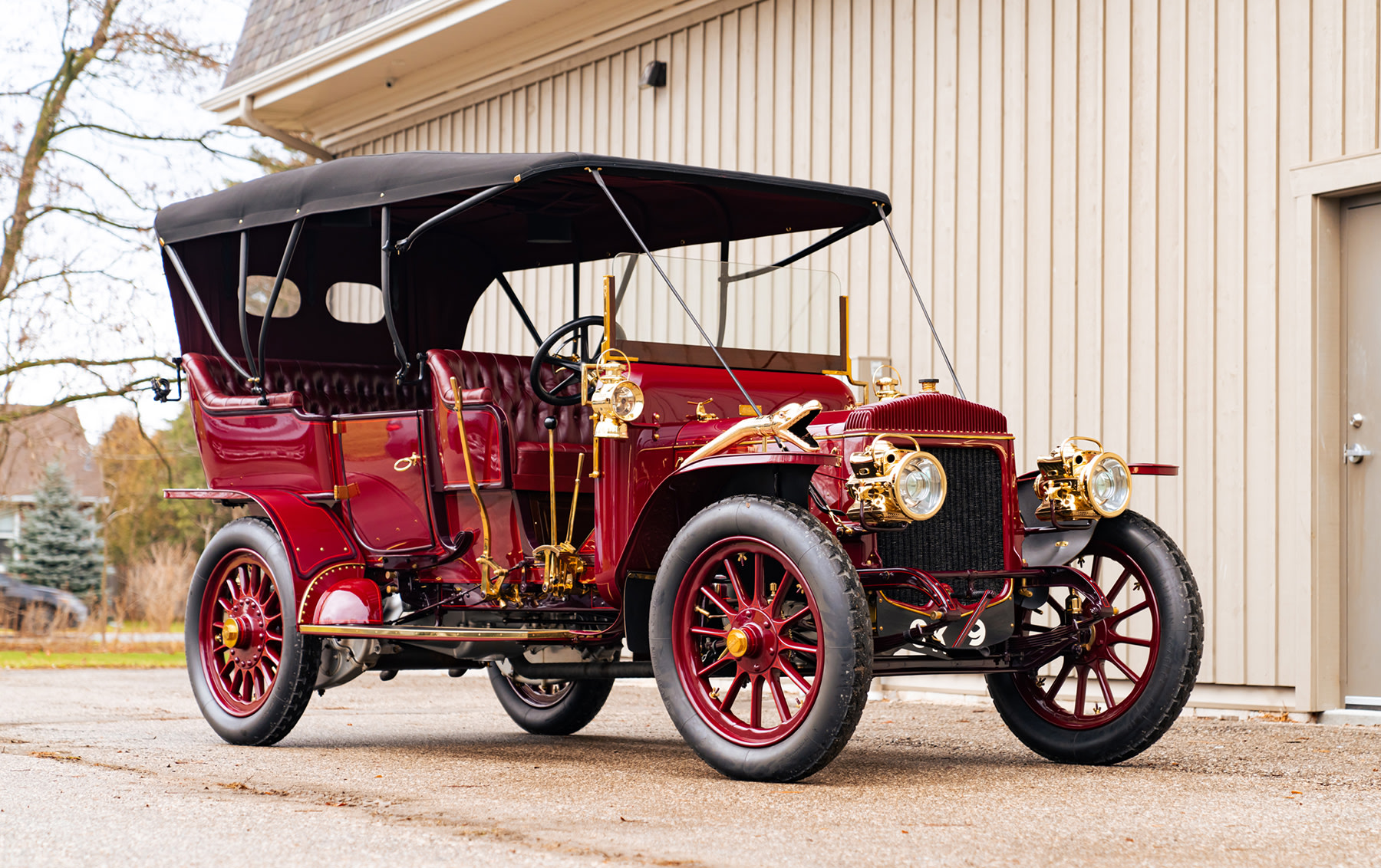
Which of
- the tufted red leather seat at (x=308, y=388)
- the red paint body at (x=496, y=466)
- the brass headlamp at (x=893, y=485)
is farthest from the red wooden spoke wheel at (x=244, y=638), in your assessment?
the brass headlamp at (x=893, y=485)

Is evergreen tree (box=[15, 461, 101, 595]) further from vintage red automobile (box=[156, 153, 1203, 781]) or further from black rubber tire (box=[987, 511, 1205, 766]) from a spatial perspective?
black rubber tire (box=[987, 511, 1205, 766])

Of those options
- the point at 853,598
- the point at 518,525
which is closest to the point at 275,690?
the point at 518,525

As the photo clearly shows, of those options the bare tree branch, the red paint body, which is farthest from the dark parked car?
the red paint body

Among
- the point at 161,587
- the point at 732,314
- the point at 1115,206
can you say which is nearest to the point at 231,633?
the point at 732,314

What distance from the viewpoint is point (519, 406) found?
6.27 metres

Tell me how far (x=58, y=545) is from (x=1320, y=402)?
30.5 metres

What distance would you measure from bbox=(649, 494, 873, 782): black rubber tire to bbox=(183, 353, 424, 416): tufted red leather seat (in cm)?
241

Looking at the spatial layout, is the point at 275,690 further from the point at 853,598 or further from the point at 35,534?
the point at 35,534

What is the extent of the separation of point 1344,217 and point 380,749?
16.8 feet

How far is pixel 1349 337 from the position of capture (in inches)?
278

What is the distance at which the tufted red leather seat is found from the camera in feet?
21.6

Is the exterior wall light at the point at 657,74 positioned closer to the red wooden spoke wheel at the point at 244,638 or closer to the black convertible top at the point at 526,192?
the black convertible top at the point at 526,192

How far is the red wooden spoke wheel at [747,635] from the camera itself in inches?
179

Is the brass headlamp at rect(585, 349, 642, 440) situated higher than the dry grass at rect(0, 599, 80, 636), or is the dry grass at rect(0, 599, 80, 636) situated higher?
the brass headlamp at rect(585, 349, 642, 440)
